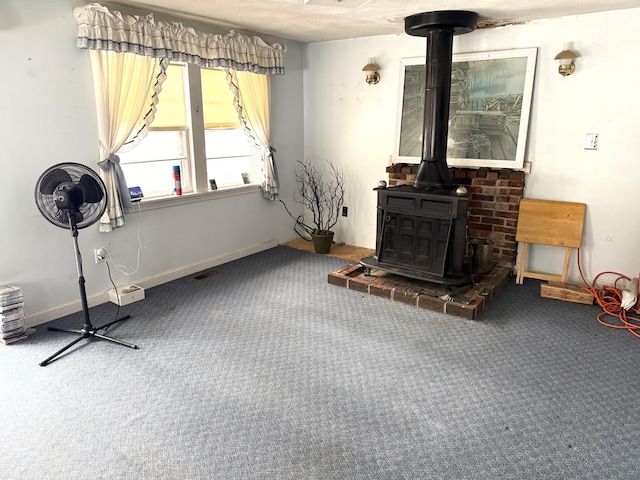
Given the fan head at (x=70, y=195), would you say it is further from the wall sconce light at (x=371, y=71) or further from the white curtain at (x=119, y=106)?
the wall sconce light at (x=371, y=71)

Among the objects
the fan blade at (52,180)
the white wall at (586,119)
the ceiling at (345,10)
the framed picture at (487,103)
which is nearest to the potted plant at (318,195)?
the white wall at (586,119)

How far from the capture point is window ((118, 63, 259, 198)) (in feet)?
12.4

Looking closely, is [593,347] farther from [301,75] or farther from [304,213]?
[301,75]

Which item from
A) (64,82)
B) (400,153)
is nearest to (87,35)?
(64,82)

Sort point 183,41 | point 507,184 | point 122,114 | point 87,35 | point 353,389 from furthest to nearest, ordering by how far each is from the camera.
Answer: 1. point 507,184
2. point 183,41
3. point 122,114
4. point 87,35
5. point 353,389

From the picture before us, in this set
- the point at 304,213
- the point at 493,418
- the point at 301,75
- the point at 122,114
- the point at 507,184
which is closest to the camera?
the point at 493,418

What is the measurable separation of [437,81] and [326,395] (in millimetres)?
2510

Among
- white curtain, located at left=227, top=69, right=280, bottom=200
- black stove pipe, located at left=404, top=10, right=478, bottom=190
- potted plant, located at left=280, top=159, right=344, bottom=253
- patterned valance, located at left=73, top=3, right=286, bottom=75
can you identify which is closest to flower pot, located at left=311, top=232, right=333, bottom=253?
potted plant, located at left=280, top=159, right=344, bottom=253

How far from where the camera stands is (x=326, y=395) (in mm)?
2363

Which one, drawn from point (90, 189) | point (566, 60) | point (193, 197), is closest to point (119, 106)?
point (90, 189)

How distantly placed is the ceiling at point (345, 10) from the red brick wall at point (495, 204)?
4.01 feet

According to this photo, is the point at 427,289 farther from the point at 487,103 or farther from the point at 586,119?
the point at 586,119

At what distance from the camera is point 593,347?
2.85 meters

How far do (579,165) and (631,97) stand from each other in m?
0.58
